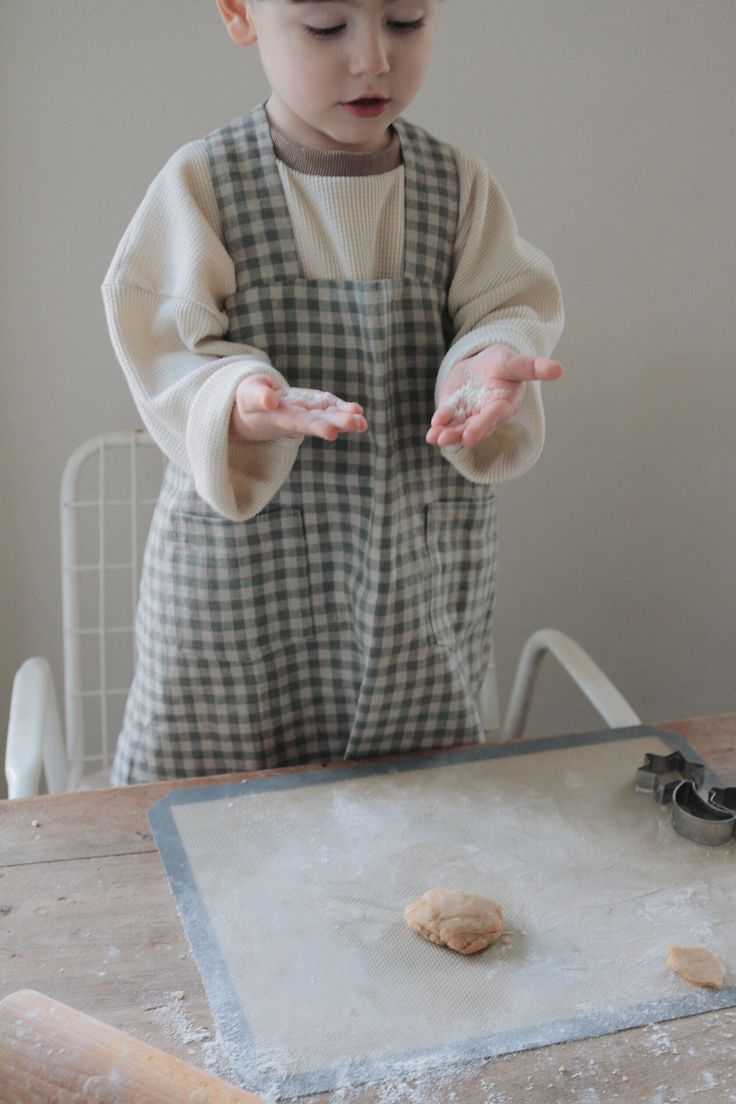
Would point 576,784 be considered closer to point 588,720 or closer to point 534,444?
point 534,444

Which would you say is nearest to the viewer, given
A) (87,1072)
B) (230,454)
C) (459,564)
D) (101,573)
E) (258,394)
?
(87,1072)

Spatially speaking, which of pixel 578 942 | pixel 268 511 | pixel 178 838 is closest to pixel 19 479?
pixel 268 511

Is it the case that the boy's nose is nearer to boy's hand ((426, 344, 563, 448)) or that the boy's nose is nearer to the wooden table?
boy's hand ((426, 344, 563, 448))

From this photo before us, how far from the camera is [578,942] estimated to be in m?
0.71

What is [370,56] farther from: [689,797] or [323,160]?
[689,797]

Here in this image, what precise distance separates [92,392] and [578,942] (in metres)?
0.86

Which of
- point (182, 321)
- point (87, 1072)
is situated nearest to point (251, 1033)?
point (87, 1072)

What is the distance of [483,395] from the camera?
807 mm

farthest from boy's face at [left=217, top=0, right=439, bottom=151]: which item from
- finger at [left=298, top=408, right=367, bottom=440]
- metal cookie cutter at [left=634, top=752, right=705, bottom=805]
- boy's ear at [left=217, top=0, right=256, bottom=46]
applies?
metal cookie cutter at [left=634, top=752, right=705, bottom=805]

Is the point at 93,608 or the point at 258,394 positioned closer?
the point at 258,394

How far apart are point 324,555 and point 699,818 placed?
1.14ft

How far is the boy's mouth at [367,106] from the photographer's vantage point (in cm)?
81

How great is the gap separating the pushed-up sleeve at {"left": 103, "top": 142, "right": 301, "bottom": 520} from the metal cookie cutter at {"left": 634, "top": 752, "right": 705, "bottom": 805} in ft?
1.17

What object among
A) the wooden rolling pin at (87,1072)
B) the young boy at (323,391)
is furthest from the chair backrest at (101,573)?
the wooden rolling pin at (87,1072)
